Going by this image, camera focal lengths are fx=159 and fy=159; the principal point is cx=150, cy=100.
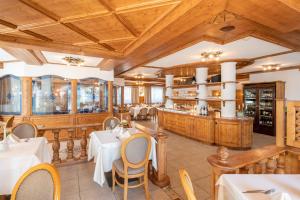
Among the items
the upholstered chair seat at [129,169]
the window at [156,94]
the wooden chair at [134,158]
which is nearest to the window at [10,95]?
the upholstered chair seat at [129,169]

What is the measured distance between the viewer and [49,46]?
3156mm

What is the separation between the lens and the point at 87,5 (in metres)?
1.93

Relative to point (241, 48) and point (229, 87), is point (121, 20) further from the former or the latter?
point (229, 87)

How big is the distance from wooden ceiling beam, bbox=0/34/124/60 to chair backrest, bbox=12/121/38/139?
1.54m

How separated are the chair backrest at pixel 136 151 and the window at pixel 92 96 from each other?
455 centimetres

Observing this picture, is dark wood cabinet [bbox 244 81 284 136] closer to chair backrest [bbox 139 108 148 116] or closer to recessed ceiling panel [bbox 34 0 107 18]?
chair backrest [bbox 139 108 148 116]

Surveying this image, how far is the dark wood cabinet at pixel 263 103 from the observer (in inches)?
248

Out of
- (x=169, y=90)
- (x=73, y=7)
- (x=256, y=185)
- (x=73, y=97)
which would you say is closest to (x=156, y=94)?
(x=169, y=90)

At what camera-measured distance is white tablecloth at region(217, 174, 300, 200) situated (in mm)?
1192

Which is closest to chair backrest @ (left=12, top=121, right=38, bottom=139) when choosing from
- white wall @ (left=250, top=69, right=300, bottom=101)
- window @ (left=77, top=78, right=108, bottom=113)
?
window @ (left=77, top=78, right=108, bottom=113)

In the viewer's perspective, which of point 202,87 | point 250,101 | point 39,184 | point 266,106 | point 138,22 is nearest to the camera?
point 39,184

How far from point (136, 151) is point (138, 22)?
1933 mm

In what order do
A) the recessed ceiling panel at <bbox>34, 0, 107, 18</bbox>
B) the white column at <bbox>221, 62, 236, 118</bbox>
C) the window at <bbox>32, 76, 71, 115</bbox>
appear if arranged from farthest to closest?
the window at <bbox>32, 76, 71, 115</bbox> → the white column at <bbox>221, 62, 236, 118</bbox> → the recessed ceiling panel at <bbox>34, 0, 107, 18</bbox>

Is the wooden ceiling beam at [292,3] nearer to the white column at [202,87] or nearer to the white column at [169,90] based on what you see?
the white column at [202,87]
